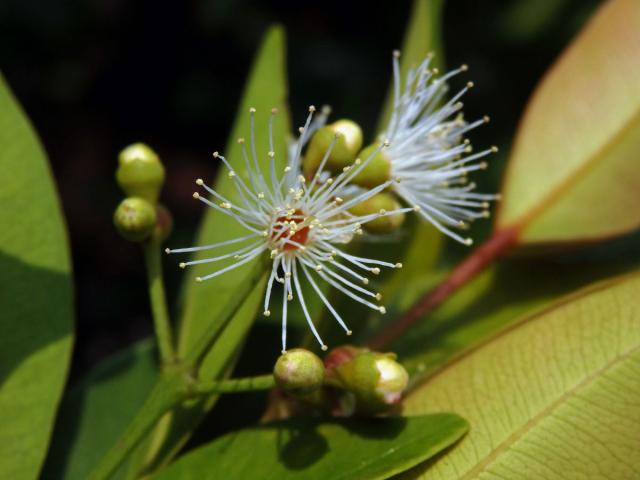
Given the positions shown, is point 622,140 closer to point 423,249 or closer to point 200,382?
point 423,249

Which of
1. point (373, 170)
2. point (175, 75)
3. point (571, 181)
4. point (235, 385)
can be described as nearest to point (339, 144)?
point (373, 170)

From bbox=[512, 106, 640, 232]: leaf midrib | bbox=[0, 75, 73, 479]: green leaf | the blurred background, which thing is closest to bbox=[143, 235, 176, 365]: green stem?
bbox=[0, 75, 73, 479]: green leaf

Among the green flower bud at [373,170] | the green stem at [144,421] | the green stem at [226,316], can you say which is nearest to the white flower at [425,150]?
the green flower bud at [373,170]

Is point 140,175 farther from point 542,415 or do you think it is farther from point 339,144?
point 542,415

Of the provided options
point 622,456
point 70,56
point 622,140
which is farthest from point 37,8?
point 622,456

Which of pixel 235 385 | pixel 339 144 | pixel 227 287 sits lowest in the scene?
pixel 235 385

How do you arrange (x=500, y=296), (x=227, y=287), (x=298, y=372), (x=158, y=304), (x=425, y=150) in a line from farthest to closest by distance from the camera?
(x=500, y=296)
(x=425, y=150)
(x=227, y=287)
(x=158, y=304)
(x=298, y=372)
